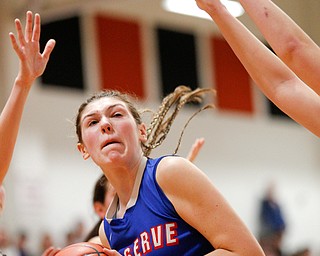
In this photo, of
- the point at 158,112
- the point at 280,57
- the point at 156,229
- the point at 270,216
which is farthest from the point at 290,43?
the point at 270,216

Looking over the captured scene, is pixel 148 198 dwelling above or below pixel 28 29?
below

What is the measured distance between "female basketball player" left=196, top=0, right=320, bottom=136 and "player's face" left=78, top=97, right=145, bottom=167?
3.52ft

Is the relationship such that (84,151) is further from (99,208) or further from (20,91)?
(99,208)

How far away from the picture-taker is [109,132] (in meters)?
3.30

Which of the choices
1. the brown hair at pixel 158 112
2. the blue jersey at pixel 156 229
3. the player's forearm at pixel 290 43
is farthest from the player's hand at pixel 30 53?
the player's forearm at pixel 290 43

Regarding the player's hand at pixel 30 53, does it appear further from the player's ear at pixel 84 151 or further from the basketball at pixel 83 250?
the basketball at pixel 83 250

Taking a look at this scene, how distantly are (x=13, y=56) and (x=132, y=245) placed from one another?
9751mm

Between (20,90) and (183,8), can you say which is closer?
(20,90)

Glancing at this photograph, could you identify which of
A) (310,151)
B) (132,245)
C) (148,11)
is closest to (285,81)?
(132,245)

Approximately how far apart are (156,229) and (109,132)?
438 millimetres

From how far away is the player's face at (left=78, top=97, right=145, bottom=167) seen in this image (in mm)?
3285

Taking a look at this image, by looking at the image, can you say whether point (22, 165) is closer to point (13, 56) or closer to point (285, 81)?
point (13, 56)

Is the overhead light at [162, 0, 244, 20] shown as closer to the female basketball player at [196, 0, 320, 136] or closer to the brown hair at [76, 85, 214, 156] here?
the brown hair at [76, 85, 214, 156]

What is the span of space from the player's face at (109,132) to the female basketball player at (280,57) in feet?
3.52
